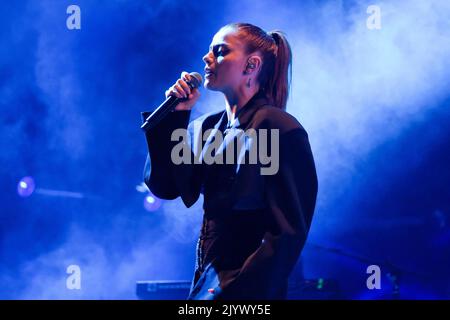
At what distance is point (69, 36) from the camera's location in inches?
139

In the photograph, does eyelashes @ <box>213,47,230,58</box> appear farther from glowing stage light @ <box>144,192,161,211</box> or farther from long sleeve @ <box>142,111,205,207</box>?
glowing stage light @ <box>144,192,161,211</box>

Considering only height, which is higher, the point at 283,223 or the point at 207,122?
the point at 207,122

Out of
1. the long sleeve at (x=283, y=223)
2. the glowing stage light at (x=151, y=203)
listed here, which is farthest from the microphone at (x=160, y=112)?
the glowing stage light at (x=151, y=203)

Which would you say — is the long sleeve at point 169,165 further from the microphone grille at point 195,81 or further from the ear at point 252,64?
the ear at point 252,64

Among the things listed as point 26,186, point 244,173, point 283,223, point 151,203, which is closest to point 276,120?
point 244,173

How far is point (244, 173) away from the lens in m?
1.25

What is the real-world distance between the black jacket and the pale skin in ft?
0.12

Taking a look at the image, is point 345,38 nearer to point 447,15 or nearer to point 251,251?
point 447,15

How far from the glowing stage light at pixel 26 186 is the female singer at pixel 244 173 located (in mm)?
2461

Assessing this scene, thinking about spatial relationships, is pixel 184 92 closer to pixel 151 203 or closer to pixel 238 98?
pixel 238 98

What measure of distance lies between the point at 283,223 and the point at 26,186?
283cm

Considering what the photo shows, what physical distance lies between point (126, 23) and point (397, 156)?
1.96 meters

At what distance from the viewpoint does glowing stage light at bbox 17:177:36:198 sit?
11.9ft

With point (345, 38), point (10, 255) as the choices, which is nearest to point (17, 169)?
point (10, 255)
